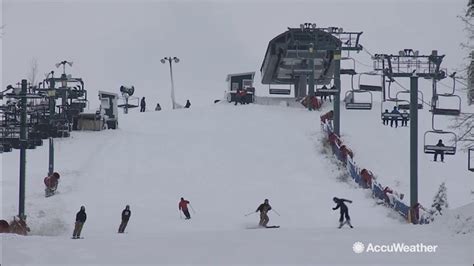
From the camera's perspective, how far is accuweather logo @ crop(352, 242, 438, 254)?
1581 centimetres

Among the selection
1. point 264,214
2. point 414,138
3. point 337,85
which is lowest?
point 264,214

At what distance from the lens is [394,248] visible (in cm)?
1609

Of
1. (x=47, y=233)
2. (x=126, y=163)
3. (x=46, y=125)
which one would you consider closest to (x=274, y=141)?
(x=126, y=163)

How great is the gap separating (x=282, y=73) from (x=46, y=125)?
96.2 ft

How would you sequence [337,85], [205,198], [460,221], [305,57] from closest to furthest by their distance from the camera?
1. [460,221]
2. [205,198]
3. [337,85]
4. [305,57]

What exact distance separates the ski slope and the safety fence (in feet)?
1.32

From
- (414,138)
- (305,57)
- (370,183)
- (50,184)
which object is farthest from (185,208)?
(305,57)

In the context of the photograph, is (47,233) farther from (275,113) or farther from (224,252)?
(275,113)

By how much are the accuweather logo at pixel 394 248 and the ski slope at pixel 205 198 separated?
260 millimetres

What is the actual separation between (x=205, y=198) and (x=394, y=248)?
45.0ft

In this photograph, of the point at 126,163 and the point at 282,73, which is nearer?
the point at 126,163

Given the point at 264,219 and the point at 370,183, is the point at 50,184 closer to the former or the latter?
the point at 264,219

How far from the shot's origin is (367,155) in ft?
121

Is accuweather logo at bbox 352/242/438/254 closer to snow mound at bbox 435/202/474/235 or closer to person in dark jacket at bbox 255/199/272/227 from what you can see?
snow mound at bbox 435/202/474/235
